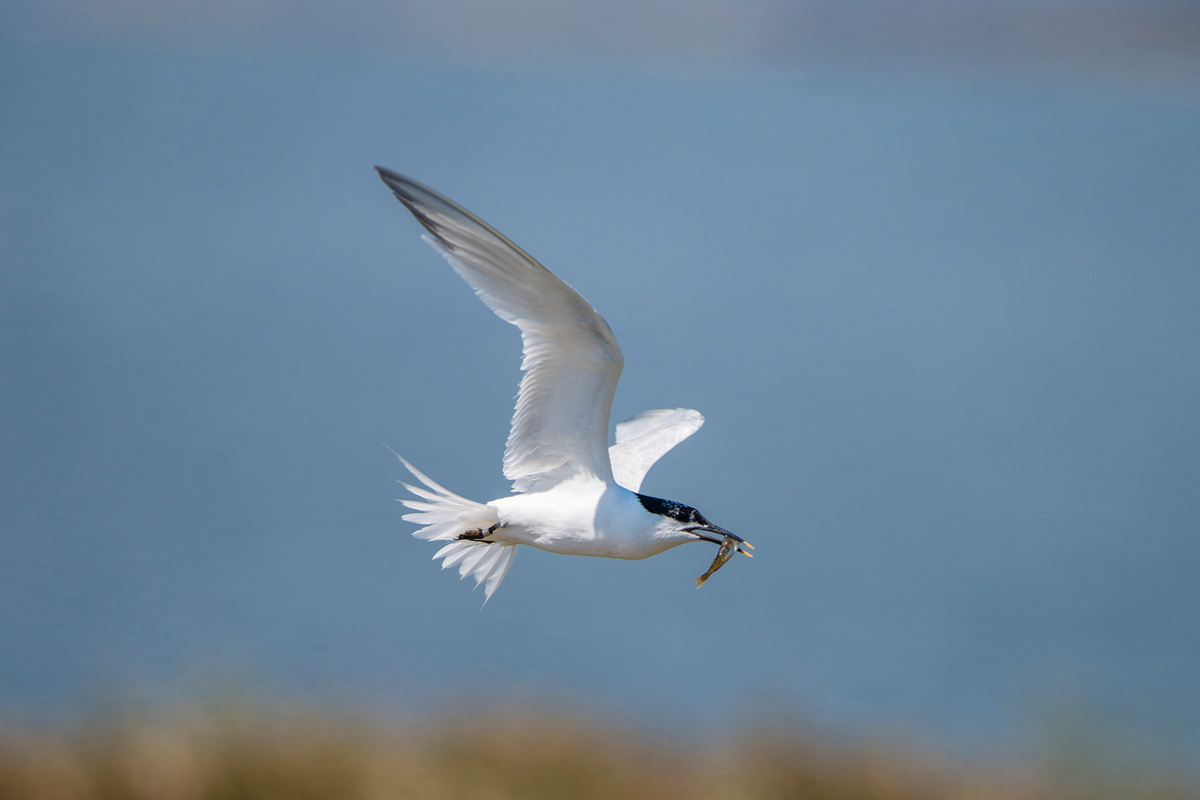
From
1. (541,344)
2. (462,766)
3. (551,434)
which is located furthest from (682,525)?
(462,766)

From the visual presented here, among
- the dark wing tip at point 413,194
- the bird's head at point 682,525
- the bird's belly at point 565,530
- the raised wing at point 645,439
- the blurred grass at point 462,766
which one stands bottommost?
the blurred grass at point 462,766

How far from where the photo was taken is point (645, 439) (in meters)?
3.13

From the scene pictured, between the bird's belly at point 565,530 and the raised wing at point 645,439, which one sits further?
the raised wing at point 645,439

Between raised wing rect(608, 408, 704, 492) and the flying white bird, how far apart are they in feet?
1.63

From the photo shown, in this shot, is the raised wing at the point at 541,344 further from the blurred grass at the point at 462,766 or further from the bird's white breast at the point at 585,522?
the blurred grass at the point at 462,766

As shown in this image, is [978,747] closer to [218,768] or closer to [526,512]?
[526,512]

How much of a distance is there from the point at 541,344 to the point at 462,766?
1.41 metres

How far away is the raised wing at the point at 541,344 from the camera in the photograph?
6.75ft

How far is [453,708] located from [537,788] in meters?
0.51

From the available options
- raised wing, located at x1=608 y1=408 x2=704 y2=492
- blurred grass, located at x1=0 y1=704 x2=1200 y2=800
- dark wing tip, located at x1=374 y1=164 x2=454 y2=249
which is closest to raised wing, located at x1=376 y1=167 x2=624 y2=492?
dark wing tip, located at x1=374 y1=164 x2=454 y2=249

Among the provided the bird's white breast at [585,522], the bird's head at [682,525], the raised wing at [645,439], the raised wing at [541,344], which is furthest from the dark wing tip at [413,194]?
the raised wing at [645,439]

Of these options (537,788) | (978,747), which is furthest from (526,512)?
(978,747)

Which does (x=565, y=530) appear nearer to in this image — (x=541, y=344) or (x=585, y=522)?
(x=585, y=522)

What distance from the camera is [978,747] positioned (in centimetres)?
359
